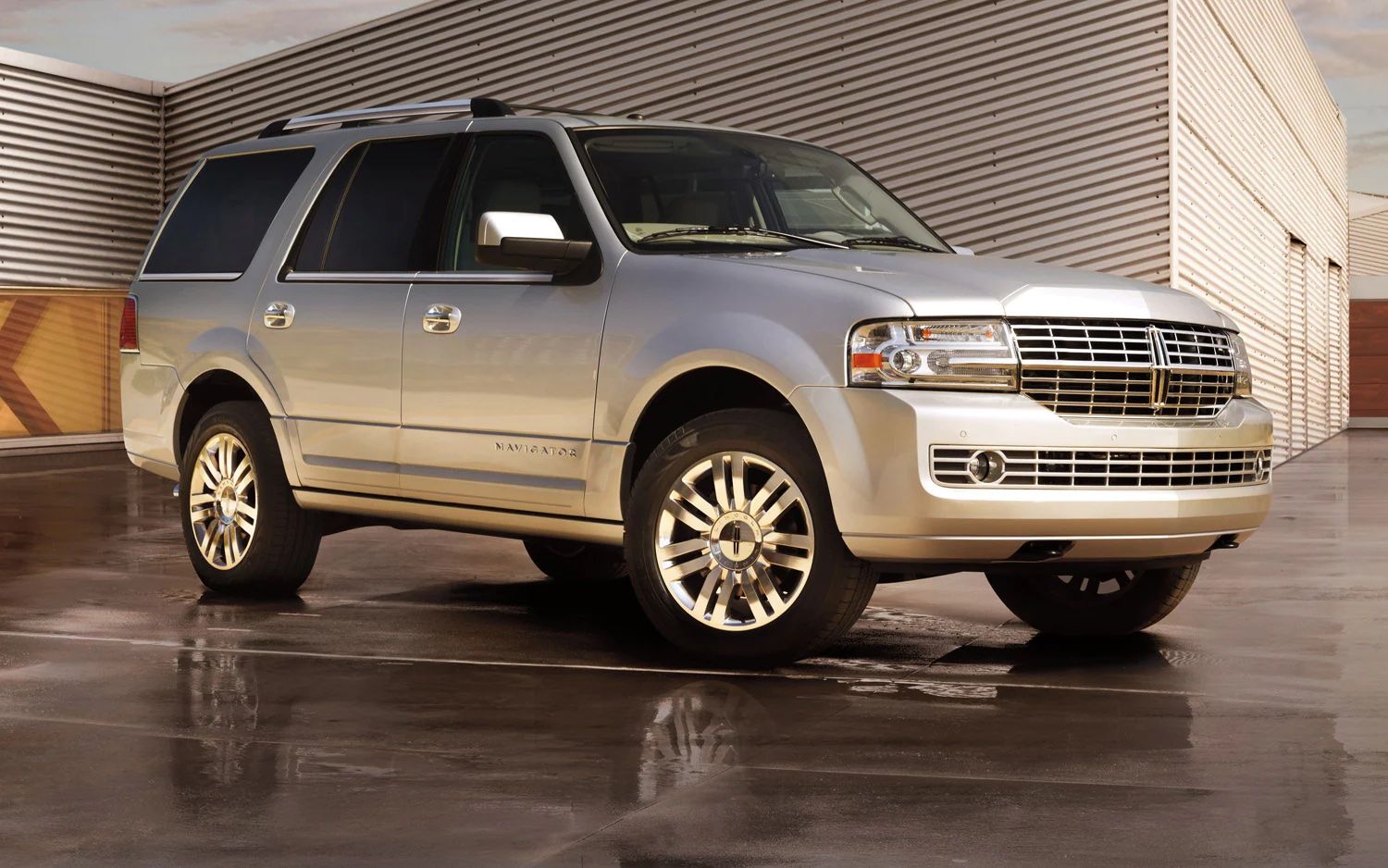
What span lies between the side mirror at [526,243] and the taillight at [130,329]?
2866mm

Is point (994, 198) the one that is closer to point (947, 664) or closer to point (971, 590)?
point (971, 590)

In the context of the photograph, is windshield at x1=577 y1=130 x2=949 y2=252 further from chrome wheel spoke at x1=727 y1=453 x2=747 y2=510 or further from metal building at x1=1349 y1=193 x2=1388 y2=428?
metal building at x1=1349 y1=193 x2=1388 y2=428

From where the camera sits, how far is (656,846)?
428 cm

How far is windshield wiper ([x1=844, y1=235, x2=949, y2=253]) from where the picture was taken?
7.61m

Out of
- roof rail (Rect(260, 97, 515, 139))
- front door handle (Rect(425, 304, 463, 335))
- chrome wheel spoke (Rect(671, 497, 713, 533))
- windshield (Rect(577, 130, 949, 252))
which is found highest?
roof rail (Rect(260, 97, 515, 139))

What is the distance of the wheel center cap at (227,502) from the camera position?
29.1ft

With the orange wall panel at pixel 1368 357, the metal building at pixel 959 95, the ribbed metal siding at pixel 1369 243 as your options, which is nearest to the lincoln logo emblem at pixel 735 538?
the metal building at pixel 959 95

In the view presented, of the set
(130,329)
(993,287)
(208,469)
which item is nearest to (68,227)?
(130,329)

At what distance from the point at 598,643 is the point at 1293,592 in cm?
373

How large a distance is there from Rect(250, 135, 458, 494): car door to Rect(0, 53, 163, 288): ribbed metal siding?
16.5 m

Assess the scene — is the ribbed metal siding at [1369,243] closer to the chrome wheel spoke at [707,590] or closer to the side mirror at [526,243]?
the side mirror at [526,243]

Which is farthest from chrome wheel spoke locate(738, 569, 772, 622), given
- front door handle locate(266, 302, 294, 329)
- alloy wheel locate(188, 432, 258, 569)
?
alloy wheel locate(188, 432, 258, 569)

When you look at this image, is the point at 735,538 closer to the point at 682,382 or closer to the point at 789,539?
the point at 789,539

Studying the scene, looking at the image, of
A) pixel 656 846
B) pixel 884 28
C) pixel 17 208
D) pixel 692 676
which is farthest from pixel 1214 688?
pixel 17 208
